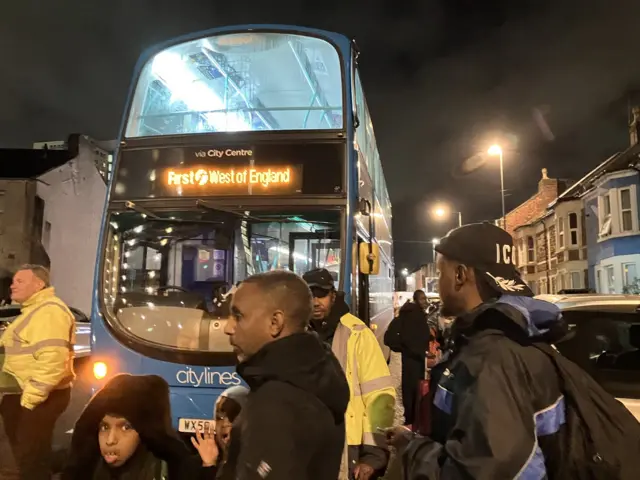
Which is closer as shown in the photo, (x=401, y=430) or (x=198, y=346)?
(x=401, y=430)

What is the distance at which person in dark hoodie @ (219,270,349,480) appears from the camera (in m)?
1.64

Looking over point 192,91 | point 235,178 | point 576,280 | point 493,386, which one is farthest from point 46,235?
point 493,386

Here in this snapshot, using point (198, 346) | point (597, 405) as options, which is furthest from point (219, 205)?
point (597, 405)

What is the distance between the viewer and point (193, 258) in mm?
6090

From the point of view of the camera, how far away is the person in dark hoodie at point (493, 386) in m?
1.65

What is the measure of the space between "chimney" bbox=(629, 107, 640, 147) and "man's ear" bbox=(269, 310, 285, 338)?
1179 inches

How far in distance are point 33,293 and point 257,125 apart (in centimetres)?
304

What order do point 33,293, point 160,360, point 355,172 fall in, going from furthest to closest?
1. point 355,172
2. point 160,360
3. point 33,293

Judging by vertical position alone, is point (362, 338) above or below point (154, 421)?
above

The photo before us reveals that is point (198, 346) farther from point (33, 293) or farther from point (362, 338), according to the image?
point (362, 338)

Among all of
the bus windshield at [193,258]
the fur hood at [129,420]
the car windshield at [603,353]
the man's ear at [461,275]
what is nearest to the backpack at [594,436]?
the man's ear at [461,275]

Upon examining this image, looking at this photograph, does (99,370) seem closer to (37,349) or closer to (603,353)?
(37,349)

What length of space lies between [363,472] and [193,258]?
12.0 feet

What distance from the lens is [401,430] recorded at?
2246mm
